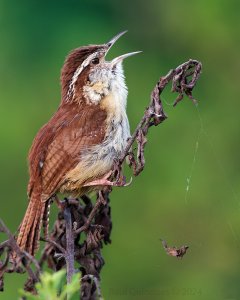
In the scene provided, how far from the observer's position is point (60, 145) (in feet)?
15.8

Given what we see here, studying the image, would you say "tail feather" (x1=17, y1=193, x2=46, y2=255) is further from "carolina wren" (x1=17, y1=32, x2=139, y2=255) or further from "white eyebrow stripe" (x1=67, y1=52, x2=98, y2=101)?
"white eyebrow stripe" (x1=67, y1=52, x2=98, y2=101)

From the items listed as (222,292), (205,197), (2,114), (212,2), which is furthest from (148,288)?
(212,2)

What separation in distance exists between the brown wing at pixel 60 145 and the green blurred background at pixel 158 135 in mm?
2470

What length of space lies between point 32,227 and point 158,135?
3.84 meters

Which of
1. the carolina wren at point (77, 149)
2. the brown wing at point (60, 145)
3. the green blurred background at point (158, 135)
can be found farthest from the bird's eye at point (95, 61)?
the green blurred background at point (158, 135)

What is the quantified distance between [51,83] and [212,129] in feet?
5.57

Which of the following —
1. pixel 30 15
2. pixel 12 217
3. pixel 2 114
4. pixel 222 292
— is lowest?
pixel 222 292

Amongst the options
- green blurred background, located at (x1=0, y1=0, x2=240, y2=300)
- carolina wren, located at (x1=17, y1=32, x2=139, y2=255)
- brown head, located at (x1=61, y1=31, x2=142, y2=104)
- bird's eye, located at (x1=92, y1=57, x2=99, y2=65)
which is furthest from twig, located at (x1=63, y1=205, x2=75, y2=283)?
green blurred background, located at (x1=0, y1=0, x2=240, y2=300)

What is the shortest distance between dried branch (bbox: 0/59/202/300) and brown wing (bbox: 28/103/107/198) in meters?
0.21

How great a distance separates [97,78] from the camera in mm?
5207

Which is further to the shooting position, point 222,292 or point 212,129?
point 212,129

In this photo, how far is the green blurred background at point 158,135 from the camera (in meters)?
7.64

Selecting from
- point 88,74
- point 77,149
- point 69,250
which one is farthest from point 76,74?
point 69,250

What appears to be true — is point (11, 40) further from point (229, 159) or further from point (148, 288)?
point (148, 288)
